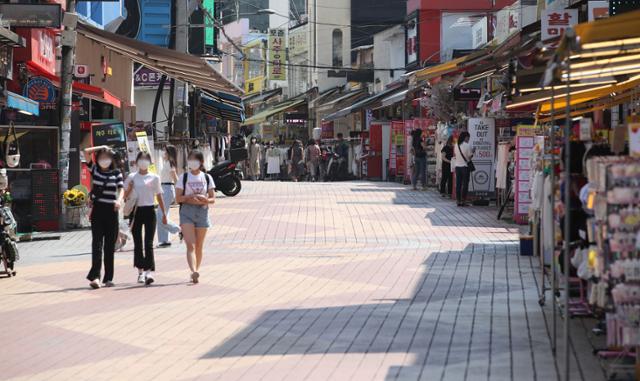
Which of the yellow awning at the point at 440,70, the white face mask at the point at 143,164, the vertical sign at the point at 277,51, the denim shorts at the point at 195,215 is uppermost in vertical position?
the vertical sign at the point at 277,51

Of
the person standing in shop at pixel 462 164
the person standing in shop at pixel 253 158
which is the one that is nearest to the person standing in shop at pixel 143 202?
the person standing in shop at pixel 462 164

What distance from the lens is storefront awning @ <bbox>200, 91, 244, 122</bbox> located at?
149 feet

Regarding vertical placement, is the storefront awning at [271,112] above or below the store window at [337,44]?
below

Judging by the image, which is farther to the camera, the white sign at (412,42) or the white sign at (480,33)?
the white sign at (412,42)

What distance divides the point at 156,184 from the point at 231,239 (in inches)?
226

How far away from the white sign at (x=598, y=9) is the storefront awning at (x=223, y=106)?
2856cm

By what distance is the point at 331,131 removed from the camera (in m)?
63.9

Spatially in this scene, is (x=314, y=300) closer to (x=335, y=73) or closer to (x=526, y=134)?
(x=526, y=134)

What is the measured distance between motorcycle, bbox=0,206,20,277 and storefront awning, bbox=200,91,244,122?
29401mm

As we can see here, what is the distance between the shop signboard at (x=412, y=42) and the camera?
170 feet

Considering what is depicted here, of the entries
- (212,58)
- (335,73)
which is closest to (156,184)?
(212,58)

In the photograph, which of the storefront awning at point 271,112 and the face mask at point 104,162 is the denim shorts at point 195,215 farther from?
the storefront awning at point 271,112

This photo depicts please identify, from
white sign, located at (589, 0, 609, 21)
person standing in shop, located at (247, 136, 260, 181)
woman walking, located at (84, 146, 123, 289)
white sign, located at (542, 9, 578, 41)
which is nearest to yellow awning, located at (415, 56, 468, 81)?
white sign, located at (542, 9, 578, 41)

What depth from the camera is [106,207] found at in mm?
14656
